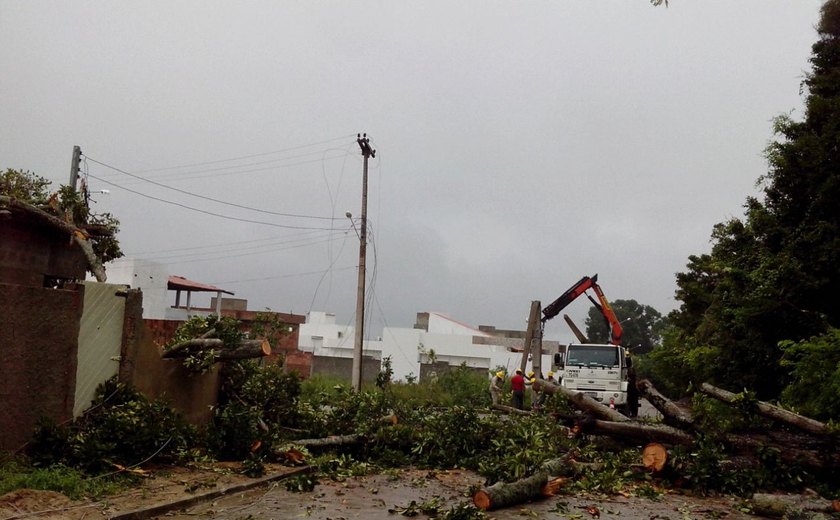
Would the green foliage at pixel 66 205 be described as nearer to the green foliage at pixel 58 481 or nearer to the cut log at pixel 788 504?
the green foliage at pixel 58 481

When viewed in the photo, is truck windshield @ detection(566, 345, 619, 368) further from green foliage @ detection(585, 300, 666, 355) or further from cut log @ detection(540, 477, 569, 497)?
green foliage @ detection(585, 300, 666, 355)

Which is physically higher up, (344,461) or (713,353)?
(713,353)

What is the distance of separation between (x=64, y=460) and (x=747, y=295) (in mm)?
15834

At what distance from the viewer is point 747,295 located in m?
18.6

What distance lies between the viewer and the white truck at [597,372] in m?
22.2

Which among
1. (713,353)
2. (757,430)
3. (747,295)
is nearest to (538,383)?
(757,430)

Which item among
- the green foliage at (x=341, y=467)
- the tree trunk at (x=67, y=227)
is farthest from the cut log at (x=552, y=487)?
the tree trunk at (x=67, y=227)

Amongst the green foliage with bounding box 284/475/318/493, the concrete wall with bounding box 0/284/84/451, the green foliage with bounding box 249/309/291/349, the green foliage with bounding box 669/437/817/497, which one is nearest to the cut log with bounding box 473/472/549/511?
the green foliage with bounding box 669/437/817/497

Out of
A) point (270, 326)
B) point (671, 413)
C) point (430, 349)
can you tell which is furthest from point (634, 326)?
point (671, 413)

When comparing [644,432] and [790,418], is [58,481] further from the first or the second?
[790,418]

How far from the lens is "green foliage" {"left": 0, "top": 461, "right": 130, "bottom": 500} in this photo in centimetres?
777

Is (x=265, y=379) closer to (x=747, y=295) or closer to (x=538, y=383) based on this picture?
(x=538, y=383)

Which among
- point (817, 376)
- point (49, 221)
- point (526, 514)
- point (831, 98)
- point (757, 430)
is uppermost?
point (831, 98)

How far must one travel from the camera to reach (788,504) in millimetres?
9219
